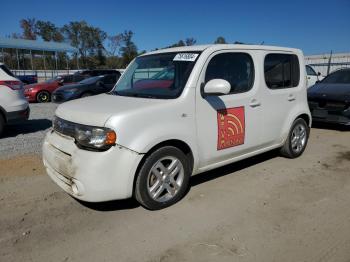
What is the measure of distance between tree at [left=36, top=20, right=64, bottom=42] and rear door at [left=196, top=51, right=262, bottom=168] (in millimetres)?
71146

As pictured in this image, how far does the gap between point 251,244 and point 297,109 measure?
319 cm

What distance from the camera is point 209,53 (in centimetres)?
416

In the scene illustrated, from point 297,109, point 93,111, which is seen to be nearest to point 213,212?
point 93,111

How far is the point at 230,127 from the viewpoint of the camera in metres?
4.37

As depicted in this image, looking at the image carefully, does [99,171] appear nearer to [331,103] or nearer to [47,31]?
[331,103]

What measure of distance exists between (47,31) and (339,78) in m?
70.4

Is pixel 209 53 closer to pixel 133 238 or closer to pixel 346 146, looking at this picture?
pixel 133 238

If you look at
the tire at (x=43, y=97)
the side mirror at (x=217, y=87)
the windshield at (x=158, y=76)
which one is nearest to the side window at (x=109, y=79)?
the tire at (x=43, y=97)

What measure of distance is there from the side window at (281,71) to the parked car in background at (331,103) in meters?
3.12

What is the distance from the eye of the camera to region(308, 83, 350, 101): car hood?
8205mm

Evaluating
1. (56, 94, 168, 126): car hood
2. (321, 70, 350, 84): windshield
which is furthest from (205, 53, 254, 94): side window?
(321, 70, 350, 84): windshield

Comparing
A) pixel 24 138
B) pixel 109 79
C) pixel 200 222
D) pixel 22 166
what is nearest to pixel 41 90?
pixel 109 79

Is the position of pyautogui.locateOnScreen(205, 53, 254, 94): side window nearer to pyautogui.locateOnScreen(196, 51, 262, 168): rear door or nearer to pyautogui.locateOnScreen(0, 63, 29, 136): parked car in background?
pyautogui.locateOnScreen(196, 51, 262, 168): rear door

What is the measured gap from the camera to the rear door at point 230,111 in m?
4.08
